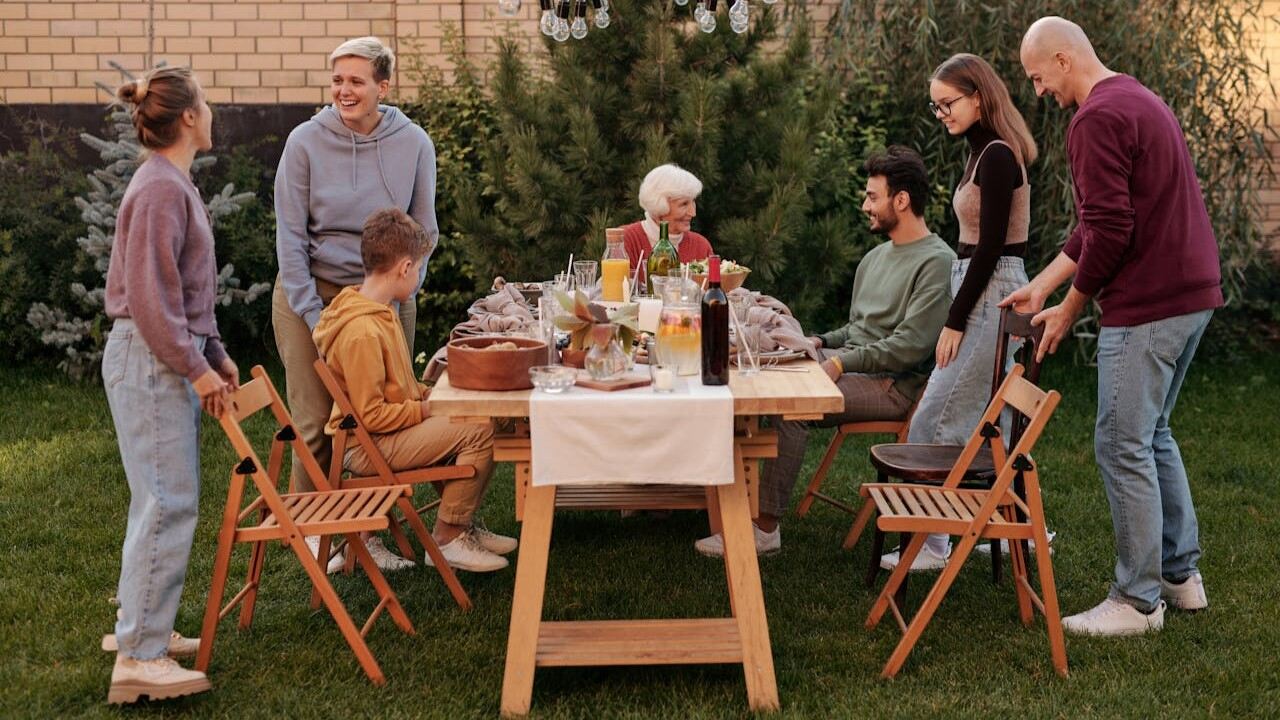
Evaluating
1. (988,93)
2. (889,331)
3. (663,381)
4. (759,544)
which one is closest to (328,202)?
(663,381)

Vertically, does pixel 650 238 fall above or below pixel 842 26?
below

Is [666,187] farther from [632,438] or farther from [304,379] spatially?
[632,438]

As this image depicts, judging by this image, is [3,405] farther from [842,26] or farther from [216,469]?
[842,26]

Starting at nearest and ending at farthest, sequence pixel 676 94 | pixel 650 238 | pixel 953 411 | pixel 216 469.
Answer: pixel 953 411
pixel 650 238
pixel 216 469
pixel 676 94

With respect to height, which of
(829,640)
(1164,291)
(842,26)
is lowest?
(829,640)

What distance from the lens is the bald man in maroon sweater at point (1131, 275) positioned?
3.81 metres

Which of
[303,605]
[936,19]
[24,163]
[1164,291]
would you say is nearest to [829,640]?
[1164,291]

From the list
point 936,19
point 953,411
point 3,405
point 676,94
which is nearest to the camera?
point 953,411

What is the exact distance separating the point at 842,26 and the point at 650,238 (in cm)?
333

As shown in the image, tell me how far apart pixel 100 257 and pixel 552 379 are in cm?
484

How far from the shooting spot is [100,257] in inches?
292

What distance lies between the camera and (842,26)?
8297 mm

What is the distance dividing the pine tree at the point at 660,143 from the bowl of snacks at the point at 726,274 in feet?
5.07

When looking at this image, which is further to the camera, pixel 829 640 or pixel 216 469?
pixel 216 469
